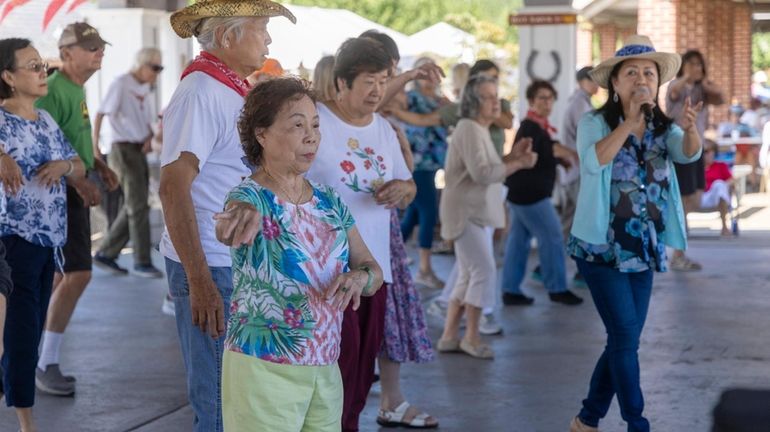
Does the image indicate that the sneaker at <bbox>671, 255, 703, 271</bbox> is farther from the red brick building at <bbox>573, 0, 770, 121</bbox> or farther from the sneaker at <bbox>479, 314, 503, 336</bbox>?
the red brick building at <bbox>573, 0, 770, 121</bbox>

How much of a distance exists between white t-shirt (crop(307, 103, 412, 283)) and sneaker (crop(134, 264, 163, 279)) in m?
6.27

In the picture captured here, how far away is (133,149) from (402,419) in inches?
225

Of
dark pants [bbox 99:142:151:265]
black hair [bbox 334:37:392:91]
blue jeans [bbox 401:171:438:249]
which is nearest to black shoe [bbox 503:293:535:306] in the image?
blue jeans [bbox 401:171:438:249]

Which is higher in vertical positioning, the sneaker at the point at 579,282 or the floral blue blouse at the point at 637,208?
the floral blue blouse at the point at 637,208

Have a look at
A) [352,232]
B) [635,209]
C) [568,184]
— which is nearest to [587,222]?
[635,209]

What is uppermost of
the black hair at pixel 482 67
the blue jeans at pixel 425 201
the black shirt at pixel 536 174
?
the black hair at pixel 482 67

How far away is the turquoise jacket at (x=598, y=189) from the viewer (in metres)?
5.54

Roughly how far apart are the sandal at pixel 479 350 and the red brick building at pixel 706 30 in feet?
37.9

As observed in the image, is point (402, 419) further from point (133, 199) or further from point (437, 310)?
point (133, 199)

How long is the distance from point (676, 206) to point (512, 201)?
3.94m

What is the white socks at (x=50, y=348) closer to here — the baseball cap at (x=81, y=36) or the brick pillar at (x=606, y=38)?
the baseball cap at (x=81, y=36)

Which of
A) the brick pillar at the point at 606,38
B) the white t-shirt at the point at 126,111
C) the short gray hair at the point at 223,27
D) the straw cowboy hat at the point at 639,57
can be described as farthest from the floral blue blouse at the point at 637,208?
the brick pillar at the point at 606,38

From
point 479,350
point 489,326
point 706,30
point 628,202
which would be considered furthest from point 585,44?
point 628,202

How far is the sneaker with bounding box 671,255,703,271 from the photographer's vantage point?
38.0ft
